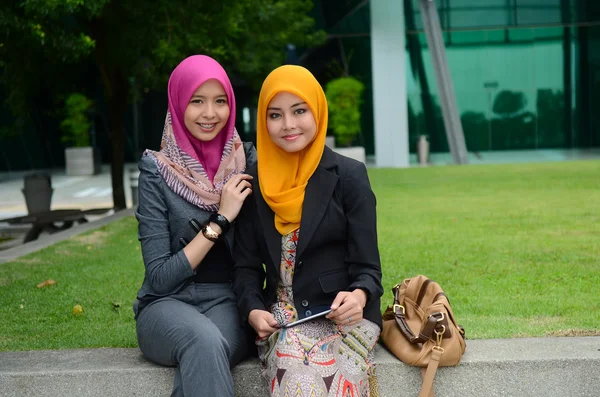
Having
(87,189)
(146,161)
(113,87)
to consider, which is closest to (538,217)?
(146,161)

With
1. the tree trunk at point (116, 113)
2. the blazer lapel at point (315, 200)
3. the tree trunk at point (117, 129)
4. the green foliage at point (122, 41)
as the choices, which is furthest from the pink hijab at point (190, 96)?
the tree trunk at point (117, 129)

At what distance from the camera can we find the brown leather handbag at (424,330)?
12.0 feet

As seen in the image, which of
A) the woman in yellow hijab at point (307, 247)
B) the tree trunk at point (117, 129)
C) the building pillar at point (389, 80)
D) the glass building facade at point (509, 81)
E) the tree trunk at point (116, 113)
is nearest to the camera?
the woman in yellow hijab at point (307, 247)

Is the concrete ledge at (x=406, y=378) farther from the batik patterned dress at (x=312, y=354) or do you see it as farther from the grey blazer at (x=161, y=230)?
the grey blazer at (x=161, y=230)

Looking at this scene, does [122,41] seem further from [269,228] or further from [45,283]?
[269,228]

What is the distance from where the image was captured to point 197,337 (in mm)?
3438

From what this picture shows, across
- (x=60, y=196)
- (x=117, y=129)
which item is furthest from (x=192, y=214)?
(x=60, y=196)

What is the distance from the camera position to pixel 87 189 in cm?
2291

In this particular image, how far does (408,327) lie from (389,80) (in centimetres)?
2387

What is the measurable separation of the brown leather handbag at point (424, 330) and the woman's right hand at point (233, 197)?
89 cm

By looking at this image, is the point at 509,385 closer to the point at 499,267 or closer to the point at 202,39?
the point at 499,267

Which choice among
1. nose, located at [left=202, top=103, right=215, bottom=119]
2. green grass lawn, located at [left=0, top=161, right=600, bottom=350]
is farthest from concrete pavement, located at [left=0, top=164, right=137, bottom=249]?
nose, located at [left=202, top=103, right=215, bottom=119]

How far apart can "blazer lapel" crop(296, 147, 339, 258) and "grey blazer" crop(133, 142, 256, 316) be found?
0.39 m

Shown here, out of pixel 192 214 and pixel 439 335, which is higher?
pixel 192 214
